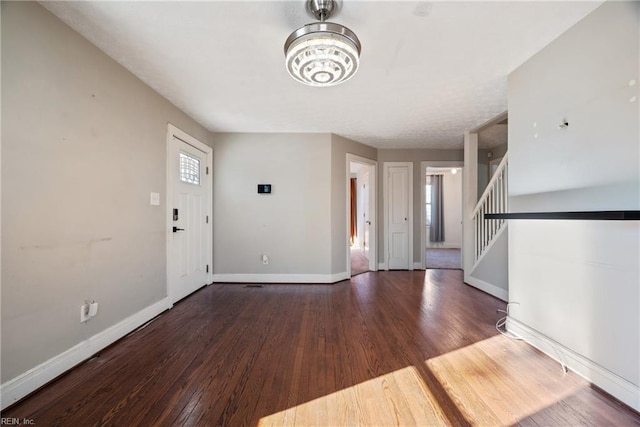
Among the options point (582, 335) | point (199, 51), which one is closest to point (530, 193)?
point (582, 335)

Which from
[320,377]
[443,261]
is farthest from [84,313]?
[443,261]

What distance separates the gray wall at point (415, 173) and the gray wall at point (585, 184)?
8.56 ft

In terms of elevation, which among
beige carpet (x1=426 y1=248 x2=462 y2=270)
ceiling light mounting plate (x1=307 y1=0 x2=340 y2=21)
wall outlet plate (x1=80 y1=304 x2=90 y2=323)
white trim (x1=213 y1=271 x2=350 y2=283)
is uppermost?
ceiling light mounting plate (x1=307 y1=0 x2=340 y2=21)

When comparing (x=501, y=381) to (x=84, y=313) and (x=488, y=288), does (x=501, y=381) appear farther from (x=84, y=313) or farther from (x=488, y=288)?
(x=84, y=313)

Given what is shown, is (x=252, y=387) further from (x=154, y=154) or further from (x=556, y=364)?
(x=154, y=154)

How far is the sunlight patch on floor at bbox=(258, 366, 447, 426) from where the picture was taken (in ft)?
4.17

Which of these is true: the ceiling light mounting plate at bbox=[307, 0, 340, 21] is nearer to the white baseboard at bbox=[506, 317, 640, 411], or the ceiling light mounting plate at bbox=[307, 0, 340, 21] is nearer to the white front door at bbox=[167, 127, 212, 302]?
the white front door at bbox=[167, 127, 212, 302]

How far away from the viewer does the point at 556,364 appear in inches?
68.6

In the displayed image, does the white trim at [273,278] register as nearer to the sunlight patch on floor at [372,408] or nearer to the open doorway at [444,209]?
the sunlight patch on floor at [372,408]

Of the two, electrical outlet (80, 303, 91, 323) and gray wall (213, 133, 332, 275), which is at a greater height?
gray wall (213, 133, 332, 275)

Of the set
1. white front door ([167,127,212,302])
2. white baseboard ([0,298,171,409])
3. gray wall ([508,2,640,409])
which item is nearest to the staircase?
gray wall ([508,2,640,409])

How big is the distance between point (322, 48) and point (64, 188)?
6.10ft

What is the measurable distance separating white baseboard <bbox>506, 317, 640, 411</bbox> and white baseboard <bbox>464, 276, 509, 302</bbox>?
1024 mm

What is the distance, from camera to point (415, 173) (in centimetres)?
476
